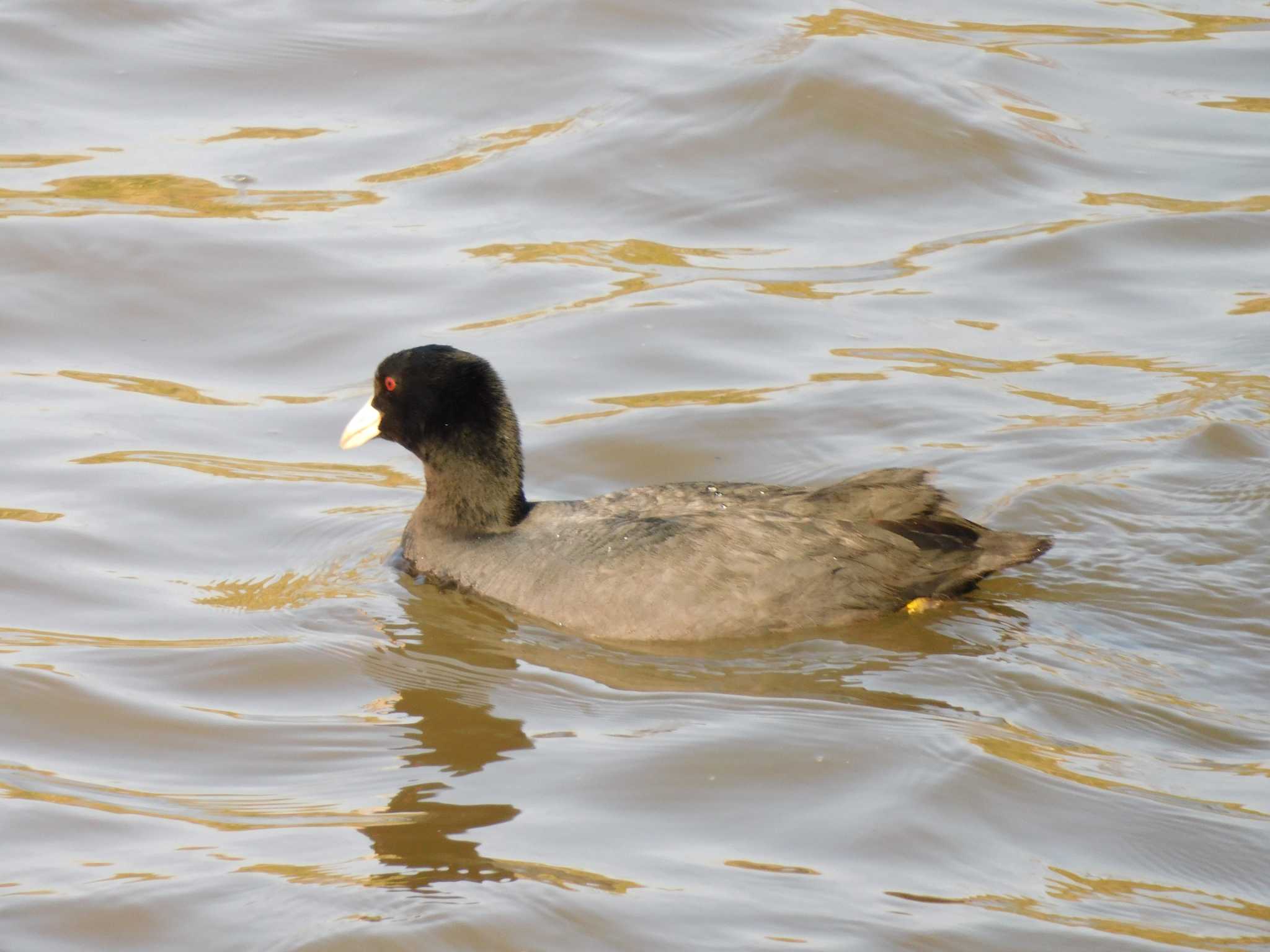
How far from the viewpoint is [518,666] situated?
6914mm

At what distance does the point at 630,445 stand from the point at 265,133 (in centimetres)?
506

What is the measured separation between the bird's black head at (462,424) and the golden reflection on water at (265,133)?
5.24 m

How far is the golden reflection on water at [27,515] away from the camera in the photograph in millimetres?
8016

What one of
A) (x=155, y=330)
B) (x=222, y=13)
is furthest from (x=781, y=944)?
(x=222, y=13)

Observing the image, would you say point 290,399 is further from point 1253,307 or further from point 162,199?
point 1253,307

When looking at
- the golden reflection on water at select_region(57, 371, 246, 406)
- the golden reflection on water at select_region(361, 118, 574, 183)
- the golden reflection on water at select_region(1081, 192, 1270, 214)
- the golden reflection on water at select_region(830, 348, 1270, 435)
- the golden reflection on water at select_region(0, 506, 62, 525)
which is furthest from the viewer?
the golden reflection on water at select_region(361, 118, 574, 183)

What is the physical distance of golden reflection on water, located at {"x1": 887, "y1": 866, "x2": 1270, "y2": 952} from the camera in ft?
16.1

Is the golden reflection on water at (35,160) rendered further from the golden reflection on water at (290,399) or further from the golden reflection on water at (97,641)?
the golden reflection on water at (97,641)

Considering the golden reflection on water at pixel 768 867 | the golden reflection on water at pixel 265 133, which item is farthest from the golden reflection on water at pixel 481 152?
the golden reflection on water at pixel 768 867

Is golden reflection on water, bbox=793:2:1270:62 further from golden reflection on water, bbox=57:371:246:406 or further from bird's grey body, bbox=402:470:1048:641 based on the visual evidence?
bird's grey body, bbox=402:470:1048:641

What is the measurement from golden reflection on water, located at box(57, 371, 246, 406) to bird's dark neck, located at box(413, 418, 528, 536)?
6.52ft

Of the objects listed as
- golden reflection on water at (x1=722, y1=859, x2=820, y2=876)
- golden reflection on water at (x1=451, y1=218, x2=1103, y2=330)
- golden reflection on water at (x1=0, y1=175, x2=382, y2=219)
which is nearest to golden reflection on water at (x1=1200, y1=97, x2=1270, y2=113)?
golden reflection on water at (x1=451, y1=218, x2=1103, y2=330)

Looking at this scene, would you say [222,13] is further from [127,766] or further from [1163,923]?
[1163,923]

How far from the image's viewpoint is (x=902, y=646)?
6.99 meters
